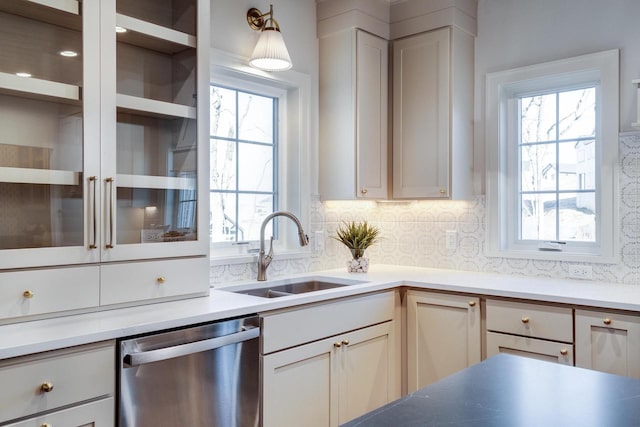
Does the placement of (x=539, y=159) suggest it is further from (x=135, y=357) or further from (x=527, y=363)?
(x=135, y=357)

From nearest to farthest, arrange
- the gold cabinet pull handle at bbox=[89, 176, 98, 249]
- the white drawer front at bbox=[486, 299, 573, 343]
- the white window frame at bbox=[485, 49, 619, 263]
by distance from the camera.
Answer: the gold cabinet pull handle at bbox=[89, 176, 98, 249], the white drawer front at bbox=[486, 299, 573, 343], the white window frame at bbox=[485, 49, 619, 263]

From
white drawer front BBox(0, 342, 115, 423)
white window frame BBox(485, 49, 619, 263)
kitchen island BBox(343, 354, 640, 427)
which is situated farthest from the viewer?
white window frame BBox(485, 49, 619, 263)

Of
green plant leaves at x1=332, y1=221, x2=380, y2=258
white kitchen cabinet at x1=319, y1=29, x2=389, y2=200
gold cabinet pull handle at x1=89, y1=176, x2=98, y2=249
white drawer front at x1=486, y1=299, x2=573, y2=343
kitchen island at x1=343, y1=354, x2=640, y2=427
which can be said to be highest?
white kitchen cabinet at x1=319, y1=29, x2=389, y2=200

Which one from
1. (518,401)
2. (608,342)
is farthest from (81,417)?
(608,342)

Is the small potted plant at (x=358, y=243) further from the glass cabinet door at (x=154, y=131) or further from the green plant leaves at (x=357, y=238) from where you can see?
the glass cabinet door at (x=154, y=131)

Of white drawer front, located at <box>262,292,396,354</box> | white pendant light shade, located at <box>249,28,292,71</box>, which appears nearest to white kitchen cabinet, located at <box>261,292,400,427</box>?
white drawer front, located at <box>262,292,396,354</box>

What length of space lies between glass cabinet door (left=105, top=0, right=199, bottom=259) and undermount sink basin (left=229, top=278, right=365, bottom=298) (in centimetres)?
61

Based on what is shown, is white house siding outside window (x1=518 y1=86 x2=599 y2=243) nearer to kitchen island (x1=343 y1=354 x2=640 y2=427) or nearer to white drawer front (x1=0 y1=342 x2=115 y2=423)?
kitchen island (x1=343 y1=354 x2=640 y2=427)

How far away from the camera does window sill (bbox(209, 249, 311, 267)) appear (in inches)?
107

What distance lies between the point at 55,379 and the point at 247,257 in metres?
1.41

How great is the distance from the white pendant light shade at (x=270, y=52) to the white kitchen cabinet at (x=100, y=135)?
430 mm

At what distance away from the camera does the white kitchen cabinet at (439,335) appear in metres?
2.64

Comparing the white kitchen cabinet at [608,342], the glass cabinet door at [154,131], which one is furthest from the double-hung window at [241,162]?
the white kitchen cabinet at [608,342]

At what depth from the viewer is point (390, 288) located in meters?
2.82
